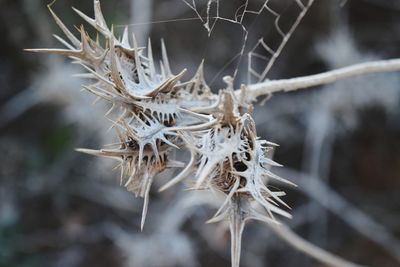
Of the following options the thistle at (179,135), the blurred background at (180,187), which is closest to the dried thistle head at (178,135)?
the thistle at (179,135)

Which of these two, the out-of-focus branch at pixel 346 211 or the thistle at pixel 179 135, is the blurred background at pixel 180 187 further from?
the thistle at pixel 179 135

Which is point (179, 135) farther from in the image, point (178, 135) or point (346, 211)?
point (346, 211)

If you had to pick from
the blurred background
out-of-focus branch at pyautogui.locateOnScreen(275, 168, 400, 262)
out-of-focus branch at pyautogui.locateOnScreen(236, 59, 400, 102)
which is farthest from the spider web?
out-of-focus branch at pyautogui.locateOnScreen(236, 59, 400, 102)

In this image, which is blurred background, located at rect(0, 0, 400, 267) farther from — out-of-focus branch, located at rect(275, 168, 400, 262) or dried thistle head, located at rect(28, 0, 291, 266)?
dried thistle head, located at rect(28, 0, 291, 266)

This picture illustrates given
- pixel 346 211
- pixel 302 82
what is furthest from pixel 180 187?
pixel 302 82

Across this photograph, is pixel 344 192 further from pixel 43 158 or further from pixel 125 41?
pixel 125 41
